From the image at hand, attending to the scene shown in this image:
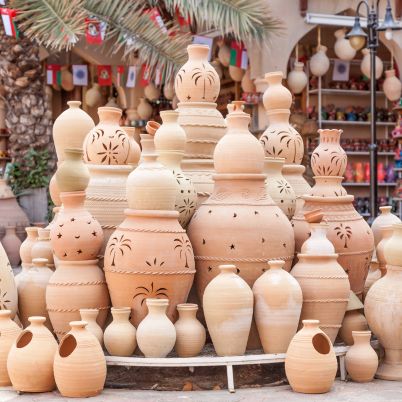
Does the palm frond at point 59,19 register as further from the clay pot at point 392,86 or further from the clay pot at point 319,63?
the clay pot at point 392,86

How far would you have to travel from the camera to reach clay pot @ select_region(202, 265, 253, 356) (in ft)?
12.3

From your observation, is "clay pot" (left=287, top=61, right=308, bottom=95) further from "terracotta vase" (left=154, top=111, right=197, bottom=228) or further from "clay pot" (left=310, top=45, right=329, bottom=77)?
"terracotta vase" (left=154, top=111, right=197, bottom=228)

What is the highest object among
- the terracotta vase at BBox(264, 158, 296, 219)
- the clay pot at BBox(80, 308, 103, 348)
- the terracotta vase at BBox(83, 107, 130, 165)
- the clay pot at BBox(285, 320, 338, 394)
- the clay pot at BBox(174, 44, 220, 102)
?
the clay pot at BBox(174, 44, 220, 102)

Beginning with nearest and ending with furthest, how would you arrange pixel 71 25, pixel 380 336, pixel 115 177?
pixel 380 336
pixel 115 177
pixel 71 25

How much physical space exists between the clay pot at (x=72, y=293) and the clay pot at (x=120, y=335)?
0.17 m

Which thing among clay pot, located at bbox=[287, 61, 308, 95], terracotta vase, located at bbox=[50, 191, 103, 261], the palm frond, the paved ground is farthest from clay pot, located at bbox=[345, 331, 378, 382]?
clay pot, located at bbox=[287, 61, 308, 95]

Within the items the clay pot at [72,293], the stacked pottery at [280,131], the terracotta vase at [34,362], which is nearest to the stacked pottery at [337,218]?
the stacked pottery at [280,131]

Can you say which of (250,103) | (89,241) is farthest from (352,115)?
(89,241)

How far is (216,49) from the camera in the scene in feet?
43.2

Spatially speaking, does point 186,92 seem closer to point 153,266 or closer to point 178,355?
point 153,266

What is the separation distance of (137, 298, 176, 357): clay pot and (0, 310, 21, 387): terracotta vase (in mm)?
622

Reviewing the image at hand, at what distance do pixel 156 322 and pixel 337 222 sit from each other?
133 centimetres

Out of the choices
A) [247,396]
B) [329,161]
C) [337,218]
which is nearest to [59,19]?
[329,161]

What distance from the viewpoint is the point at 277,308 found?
383cm
